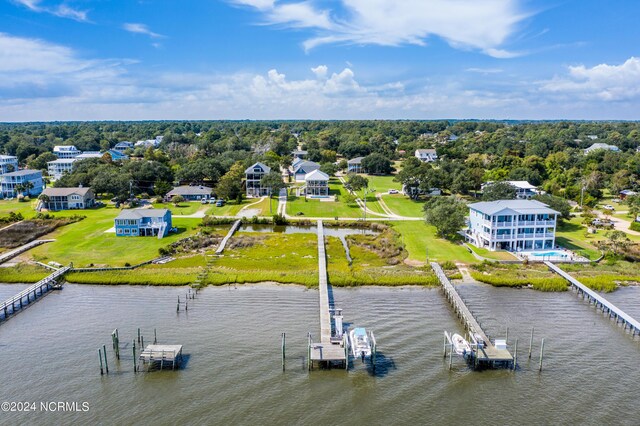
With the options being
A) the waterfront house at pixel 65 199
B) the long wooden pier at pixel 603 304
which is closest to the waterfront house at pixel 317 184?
the waterfront house at pixel 65 199

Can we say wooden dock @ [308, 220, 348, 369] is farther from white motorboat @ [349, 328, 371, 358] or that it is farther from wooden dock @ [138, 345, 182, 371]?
wooden dock @ [138, 345, 182, 371]

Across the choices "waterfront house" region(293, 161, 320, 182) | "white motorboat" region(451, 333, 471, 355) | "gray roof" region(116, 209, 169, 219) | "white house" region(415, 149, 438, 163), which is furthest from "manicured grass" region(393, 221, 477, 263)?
"white house" region(415, 149, 438, 163)

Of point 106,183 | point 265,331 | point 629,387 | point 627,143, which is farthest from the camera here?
point 627,143

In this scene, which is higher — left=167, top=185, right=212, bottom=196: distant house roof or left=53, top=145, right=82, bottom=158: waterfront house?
left=53, top=145, right=82, bottom=158: waterfront house

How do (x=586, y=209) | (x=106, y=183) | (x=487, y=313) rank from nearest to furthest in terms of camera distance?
(x=487, y=313) → (x=586, y=209) → (x=106, y=183)

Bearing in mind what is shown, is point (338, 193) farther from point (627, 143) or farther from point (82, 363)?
point (627, 143)

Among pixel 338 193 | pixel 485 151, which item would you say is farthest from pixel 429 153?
pixel 338 193

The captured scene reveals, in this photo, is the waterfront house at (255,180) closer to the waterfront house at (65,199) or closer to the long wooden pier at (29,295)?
the waterfront house at (65,199)

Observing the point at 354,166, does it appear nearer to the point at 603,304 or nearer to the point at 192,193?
the point at 192,193
